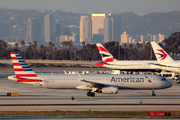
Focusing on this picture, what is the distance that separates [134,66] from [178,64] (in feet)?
55.7

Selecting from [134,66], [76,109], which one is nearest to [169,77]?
[134,66]

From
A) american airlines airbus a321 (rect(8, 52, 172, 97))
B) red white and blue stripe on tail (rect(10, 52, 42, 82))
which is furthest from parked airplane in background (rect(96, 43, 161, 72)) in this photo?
red white and blue stripe on tail (rect(10, 52, 42, 82))

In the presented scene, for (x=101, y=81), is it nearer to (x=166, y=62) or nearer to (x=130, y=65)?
(x=166, y=62)

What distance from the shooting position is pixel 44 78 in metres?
45.5

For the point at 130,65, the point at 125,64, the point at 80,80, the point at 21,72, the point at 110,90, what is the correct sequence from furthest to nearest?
the point at 130,65 < the point at 125,64 < the point at 80,80 < the point at 21,72 < the point at 110,90

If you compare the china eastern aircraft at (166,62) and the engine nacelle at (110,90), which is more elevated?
the china eastern aircraft at (166,62)

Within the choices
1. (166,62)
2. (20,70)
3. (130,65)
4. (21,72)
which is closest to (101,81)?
(21,72)

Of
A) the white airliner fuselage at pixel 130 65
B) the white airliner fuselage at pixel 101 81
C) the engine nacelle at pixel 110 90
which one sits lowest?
the engine nacelle at pixel 110 90

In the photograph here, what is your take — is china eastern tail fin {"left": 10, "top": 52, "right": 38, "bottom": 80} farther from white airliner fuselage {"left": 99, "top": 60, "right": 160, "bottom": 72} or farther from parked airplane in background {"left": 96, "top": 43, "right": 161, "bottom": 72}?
white airliner fuselage {"left": 99, "top": 60, "right": 160, "bottom": 72}

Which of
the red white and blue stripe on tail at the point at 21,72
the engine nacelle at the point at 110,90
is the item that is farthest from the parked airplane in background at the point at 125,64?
the red white and blue stripe on tail at the point at 21,72

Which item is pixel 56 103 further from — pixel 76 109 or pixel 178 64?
pixel 178 64

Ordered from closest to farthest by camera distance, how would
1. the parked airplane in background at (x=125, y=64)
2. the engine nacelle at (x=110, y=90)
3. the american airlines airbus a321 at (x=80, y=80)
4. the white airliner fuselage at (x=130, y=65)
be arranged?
the engine nacelle at (x=110, y=90) → the american airlines airbus a321 at (x=80, y=80) → the parked airplane in background at (x=125, y=64) → the white airliner fuselage at (x=130, y=65)

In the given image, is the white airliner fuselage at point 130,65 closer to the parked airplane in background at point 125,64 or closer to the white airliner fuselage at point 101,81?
the parked airplane in background at point 125,64

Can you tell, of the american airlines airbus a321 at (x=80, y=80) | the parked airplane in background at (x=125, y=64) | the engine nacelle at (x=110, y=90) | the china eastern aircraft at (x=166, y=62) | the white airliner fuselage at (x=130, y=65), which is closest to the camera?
the engine nacelle at (x=110, y=90)
